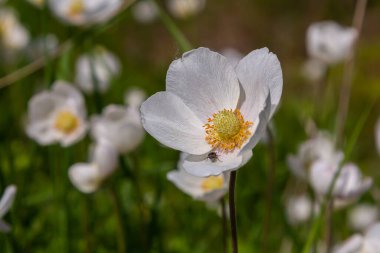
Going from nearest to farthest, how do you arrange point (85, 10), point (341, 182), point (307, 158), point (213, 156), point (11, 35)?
point (213, 156) < point (341, 182) < point (307, 158) < point (85, 10) < point (11, 35)

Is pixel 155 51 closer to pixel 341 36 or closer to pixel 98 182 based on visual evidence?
pixel 341 36

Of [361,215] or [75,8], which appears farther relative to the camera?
[361,215]

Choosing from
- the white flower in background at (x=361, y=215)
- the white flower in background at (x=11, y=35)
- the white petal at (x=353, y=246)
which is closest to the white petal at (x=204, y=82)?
the white petal at (x=353, y=246)

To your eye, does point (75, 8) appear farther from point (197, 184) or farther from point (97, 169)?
point (197, 184)

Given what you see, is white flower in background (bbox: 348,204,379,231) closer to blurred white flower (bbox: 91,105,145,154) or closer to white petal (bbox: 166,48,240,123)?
blurred white flower (bbox: 91,105,145,154)

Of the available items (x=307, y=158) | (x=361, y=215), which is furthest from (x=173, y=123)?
(x=361, y=215)

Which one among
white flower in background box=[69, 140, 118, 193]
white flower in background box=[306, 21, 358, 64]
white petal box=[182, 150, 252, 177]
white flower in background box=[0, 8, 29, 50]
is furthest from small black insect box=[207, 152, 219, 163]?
white flower in background box=[0, 8, 29, 50]
